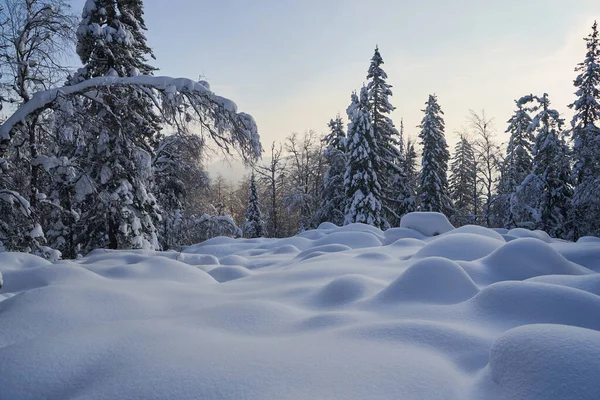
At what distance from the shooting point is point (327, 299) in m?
3.50

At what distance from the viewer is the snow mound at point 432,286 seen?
3242mm

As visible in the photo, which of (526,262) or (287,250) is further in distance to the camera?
(287,250)

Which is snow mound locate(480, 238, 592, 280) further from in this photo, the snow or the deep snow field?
the snow

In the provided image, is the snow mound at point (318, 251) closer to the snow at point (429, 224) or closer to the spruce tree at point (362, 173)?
the snow at point (429, 224)

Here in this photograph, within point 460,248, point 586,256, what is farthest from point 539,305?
point 586,256

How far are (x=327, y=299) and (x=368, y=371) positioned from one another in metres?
1.56

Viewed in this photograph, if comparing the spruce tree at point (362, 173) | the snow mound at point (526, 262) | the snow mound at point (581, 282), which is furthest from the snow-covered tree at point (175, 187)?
the snow mound at point (581, 282)

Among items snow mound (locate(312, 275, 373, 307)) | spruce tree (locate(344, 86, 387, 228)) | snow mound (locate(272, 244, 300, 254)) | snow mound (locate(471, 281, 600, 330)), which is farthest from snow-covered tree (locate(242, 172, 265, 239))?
snow mound (locate(471, 281, 600, 330))

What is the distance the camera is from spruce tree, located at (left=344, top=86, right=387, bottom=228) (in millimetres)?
20938

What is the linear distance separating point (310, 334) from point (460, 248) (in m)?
3.82

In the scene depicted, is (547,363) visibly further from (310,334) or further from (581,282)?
(581,282)

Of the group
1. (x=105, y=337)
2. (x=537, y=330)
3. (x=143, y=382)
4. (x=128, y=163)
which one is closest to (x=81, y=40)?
(x=128, y=163)

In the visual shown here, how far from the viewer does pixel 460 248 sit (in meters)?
5.58

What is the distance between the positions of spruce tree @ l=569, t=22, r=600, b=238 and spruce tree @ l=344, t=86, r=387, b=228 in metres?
9.35
